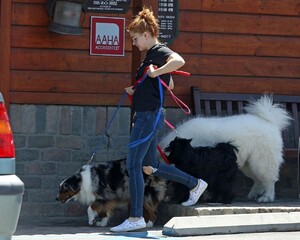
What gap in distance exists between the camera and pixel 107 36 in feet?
31.6

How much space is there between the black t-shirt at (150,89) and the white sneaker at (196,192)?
3.71 feet

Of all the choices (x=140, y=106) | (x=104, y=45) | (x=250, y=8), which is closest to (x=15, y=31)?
(x=104, y=45)

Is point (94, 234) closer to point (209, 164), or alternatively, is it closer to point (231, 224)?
point (231, 224)

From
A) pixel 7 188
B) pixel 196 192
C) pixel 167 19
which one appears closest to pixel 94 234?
pixel 196 192

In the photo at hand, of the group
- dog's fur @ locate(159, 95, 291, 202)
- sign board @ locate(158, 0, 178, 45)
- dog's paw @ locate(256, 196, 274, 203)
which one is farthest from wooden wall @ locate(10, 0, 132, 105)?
dog's paw @ locate(256, 196, 274, 203)

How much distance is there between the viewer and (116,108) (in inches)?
380

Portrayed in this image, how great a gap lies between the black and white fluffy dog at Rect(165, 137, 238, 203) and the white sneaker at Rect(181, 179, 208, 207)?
0.19 meters

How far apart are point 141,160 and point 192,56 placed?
2.50 m

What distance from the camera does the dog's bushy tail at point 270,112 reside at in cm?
937

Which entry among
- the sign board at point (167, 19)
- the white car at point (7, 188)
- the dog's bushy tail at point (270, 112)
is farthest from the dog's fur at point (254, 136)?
the white car at point (7, 188)

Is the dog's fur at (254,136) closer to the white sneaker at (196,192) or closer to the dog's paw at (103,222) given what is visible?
the white sneaker at (196,192)

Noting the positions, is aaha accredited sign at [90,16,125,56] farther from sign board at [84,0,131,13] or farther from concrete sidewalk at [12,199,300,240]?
concrete sidewalk at [12,199,300,240]

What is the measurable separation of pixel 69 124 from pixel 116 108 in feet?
2.00

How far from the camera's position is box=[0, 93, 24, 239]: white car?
519 cm
